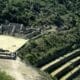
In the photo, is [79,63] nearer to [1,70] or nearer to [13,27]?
[13,27]

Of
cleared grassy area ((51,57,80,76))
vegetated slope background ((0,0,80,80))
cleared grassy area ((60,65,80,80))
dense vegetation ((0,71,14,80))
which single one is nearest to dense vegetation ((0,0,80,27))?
vegetated slope background ((0,0,80,80))

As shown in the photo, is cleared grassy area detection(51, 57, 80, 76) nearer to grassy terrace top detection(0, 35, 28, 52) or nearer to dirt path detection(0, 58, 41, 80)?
dirt path detection(0, 58, 41, 80)

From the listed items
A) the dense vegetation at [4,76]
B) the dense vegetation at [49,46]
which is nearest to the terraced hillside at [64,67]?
the dense vegetation at [49,46]

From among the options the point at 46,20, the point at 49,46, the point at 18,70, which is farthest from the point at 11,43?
the point at 46,20

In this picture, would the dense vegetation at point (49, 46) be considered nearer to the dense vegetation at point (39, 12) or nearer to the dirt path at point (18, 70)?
the dirt path at point (18, 70)

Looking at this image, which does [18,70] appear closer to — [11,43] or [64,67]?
[64,67]

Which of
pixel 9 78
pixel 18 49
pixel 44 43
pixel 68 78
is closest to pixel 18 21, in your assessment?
pixel 44 43
